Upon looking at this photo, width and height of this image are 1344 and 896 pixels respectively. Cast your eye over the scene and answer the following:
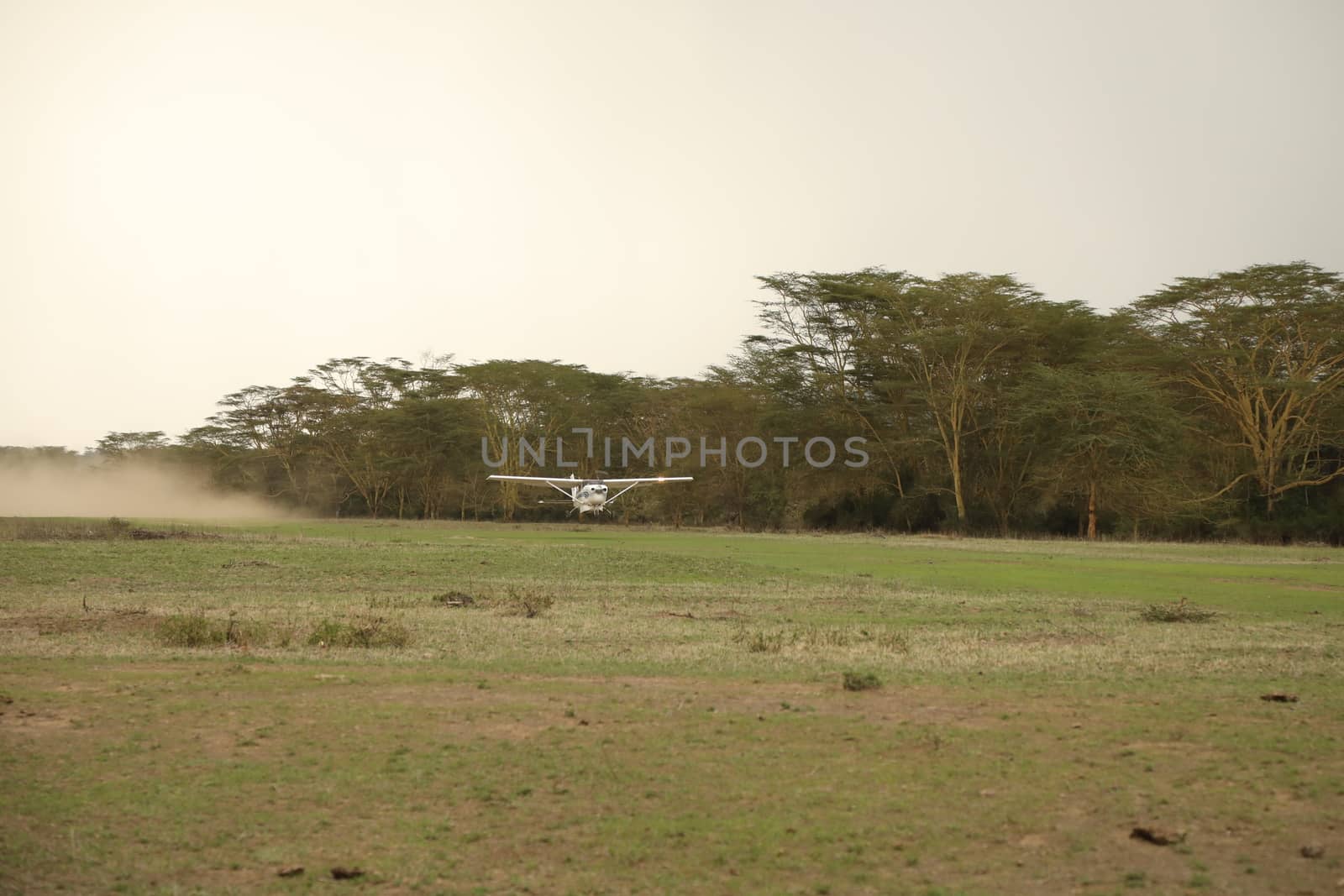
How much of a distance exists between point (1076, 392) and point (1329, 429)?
35.3 feet

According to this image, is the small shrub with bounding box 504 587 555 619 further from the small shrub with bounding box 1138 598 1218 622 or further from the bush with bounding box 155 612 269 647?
the small shrub with bounding box 1138 598 1218 622

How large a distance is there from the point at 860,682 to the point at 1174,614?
376 inches

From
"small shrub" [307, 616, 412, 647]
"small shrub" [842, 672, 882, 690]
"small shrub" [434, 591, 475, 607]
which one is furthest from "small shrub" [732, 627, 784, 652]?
"small shrub" [434, 591, 475, 607]

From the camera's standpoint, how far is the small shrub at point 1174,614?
60.0 feet

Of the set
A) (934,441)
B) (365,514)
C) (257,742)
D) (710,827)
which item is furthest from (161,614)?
(365,514)

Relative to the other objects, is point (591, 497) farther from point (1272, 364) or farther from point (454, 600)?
point (454, 600)

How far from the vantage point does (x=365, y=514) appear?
275 ft

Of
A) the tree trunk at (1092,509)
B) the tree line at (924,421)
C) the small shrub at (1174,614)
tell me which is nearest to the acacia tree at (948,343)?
the tree line at (924,421)

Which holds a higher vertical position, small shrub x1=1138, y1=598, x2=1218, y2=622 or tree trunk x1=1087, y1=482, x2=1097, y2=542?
tree trunk x1=1087, y1=482, x2=1097, y2=542
